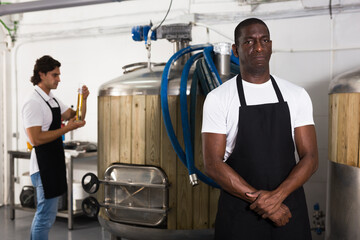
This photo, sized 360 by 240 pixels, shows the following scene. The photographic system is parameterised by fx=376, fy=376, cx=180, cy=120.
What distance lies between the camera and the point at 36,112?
270cm

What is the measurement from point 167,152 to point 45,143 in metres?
0.94

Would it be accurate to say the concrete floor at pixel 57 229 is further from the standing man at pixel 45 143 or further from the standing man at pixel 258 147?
the standing man at pixel 258 147

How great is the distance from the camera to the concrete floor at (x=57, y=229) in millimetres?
3734

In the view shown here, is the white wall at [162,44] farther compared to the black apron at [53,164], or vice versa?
the white wall at [162,44]

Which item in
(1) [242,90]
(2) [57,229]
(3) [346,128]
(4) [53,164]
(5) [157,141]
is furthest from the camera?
(2) [57,229]

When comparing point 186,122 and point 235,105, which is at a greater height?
point 235,105

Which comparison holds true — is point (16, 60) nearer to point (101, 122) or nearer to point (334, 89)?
point (101, 122)

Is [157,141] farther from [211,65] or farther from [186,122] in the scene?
[211,65]

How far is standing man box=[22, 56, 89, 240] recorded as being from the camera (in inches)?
106

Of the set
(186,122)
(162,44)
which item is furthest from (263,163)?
(162,44)

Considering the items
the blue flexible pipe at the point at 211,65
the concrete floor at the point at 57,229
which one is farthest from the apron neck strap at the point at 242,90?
the concrete floor at the point at 57,229

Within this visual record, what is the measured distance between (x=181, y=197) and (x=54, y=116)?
1.16 meters

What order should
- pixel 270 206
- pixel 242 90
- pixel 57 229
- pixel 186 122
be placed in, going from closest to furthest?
pixel 270 206 < pixel 242 90 < pixel 186 122 < pixel 57 229

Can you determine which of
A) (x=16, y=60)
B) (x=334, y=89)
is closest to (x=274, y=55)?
(x=334, y=89)
